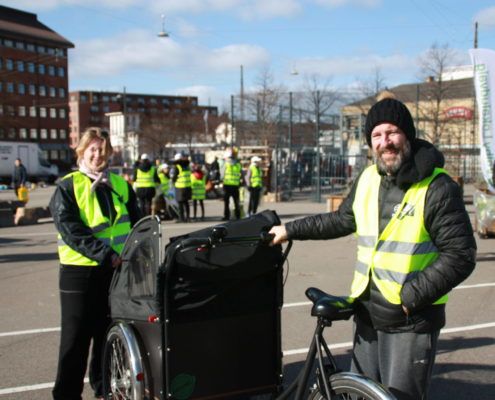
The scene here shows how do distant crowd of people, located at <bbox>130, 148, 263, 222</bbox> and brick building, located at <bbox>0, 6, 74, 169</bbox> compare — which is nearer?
distant crowd of people, located at <bbox>130, 148, 263, 222</bbox>

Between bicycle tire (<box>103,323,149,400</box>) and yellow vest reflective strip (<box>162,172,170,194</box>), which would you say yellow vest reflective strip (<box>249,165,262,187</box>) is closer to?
yellow vest reflective strip (<box>162,172,170,194</box>)

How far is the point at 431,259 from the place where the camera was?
267 cm

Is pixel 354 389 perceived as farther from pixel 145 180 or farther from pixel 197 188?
pixel 197 188

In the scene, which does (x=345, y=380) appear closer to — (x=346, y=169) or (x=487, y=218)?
(x=487, y=218)

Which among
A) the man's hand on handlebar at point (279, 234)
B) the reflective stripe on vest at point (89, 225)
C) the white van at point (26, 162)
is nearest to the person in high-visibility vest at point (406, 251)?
the man's hand on handlebar at point (279, 234)

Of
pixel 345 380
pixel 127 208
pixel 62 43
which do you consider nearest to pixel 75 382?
pixel 127 208

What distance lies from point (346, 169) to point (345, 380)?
21812 millimetres

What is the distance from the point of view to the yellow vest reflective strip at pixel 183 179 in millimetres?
15562

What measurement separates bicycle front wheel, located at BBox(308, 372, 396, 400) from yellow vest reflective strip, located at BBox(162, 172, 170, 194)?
13946mm

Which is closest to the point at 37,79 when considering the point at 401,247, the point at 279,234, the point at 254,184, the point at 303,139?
the point at 303,139

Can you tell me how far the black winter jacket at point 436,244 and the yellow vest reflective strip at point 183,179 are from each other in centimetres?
1293

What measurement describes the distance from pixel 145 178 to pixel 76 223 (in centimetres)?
1185

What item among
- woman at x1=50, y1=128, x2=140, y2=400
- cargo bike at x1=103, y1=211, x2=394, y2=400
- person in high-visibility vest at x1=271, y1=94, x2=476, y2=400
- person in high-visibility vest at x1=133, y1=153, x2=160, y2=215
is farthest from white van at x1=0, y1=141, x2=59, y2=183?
person in high-visibility vest at x1=271, y1=94, x2=476, y2=400

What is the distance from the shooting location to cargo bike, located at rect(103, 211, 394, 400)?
3.17 metres
